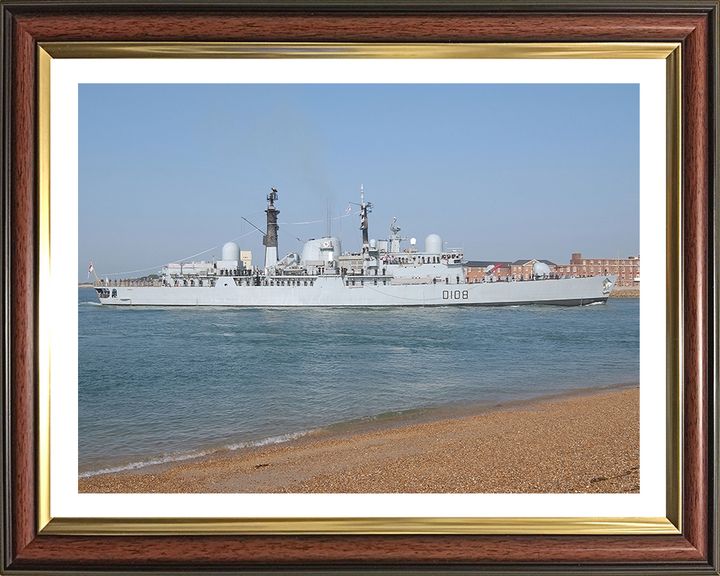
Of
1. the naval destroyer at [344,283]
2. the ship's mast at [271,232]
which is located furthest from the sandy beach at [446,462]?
the naval destroyer at [344,283]

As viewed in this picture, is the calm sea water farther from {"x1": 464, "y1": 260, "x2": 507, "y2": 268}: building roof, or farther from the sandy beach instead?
{"x1": 464, "y1": 260, "x2": 507, "y2": 268}: building roof

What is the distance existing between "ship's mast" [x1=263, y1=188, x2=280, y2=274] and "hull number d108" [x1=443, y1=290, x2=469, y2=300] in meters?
4.02

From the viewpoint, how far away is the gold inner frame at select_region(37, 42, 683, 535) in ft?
3.06

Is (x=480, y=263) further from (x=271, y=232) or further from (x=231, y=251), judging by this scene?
(x=231, y=251)

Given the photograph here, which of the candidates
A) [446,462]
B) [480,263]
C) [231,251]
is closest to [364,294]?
[480,263]

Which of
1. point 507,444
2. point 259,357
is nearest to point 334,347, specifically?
point 259,357

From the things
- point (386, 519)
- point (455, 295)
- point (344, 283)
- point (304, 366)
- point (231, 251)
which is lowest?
point (304, 366)

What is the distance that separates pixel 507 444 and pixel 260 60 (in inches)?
69.1

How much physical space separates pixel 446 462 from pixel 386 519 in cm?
94

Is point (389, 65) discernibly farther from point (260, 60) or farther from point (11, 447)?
point (11, 447)

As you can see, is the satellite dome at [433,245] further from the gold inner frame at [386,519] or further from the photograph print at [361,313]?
the gold inner frame at [386,519]

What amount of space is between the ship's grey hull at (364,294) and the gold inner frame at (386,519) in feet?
30.4

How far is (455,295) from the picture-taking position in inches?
409

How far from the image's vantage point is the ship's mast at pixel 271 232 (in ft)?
28.6
